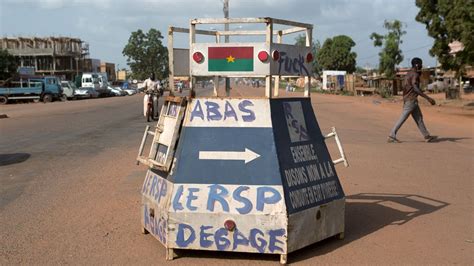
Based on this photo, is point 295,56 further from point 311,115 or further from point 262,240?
point 262,240

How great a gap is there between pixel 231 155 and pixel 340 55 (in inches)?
3053

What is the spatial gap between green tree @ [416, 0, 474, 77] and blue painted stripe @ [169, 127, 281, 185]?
658 inches

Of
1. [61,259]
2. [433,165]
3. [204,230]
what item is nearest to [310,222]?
[204,230]

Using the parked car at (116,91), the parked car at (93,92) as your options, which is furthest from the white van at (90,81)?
the parked car at (116,91)

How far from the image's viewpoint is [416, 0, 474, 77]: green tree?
61.0 feet

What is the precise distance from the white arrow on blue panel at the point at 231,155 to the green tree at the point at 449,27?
55.1 ft

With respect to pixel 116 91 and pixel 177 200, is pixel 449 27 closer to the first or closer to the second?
pixel 177 200

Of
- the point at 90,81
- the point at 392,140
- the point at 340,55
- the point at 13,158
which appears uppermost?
the point at 340,55

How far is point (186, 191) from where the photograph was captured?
4113 millimetres

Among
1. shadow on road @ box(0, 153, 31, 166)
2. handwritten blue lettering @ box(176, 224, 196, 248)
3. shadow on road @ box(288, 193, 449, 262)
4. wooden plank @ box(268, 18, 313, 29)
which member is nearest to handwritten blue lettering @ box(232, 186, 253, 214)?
handwritten blue lettering @ box(176, 224, 196, 248)

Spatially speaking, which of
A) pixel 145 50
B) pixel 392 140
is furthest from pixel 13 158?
pixel 145 50

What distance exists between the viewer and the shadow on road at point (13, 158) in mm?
9272

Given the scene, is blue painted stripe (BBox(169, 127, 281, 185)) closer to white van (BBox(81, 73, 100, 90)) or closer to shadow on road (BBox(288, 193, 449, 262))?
shadow on road (BBox(288, 193, 449, 262))

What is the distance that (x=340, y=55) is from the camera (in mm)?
78938
